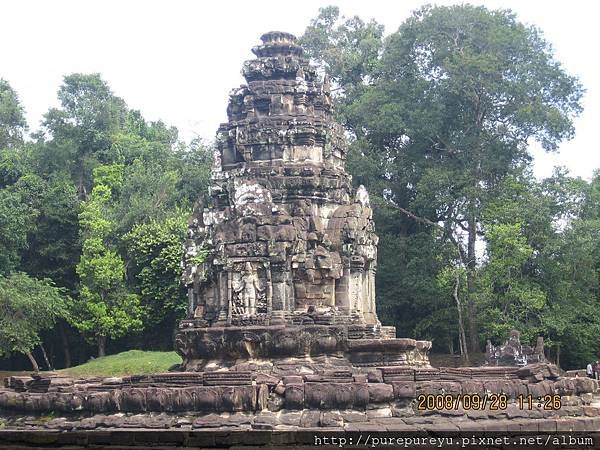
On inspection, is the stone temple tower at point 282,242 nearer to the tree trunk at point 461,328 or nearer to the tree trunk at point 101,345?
the tree trunk at point 461,328

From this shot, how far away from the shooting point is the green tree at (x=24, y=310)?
1232 inches

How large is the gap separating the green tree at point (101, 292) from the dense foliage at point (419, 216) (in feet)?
0.22

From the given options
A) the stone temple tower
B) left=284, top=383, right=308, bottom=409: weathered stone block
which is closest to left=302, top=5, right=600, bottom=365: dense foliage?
the stone temple tower

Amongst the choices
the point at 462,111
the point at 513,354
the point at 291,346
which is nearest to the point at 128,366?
the point at 291,346

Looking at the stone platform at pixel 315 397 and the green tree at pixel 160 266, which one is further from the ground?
the green tree at pixel 160 266

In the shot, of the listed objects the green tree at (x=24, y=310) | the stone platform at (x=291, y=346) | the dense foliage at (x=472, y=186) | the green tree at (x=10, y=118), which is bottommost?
the stone platform at (x=291, y=346)

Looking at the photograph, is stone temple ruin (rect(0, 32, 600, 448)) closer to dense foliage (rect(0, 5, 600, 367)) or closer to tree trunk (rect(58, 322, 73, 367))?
dense foliage (rect(0, 5, 600, 367))

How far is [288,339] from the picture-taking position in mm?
21844

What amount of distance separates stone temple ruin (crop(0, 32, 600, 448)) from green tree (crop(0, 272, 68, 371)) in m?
8.29

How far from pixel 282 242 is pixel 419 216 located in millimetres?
15597

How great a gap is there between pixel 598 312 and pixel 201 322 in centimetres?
1572

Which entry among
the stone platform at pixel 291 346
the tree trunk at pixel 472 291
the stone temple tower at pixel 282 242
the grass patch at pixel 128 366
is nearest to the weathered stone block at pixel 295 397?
the stone platform at pixel 291 346

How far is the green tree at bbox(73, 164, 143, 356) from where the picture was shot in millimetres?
34312

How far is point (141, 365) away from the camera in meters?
29.3
